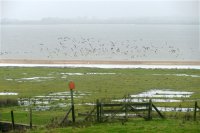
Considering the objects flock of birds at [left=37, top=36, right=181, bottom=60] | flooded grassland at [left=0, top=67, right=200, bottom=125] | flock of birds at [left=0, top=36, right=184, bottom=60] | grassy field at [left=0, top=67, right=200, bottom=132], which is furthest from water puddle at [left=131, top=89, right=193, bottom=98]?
flock of birds at [left=37, top=36, right=181, bottom=60]

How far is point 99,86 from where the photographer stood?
5372 centimetres

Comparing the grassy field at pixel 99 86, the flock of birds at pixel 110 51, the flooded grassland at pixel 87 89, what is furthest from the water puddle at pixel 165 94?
the flock of birds at pixel 110 51

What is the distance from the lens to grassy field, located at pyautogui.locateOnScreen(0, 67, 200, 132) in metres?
26.8

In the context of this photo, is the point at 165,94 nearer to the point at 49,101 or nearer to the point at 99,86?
the point at 99,86

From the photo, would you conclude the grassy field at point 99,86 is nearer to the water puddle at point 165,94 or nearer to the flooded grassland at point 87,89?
the flooded grassland at point 87,89

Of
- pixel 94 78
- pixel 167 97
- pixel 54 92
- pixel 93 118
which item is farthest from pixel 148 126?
pixel 94 78

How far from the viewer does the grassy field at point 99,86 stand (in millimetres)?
26781

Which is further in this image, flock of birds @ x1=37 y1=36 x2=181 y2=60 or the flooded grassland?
flock of birds @ x1=37 y1=36 x2=181 y2=60

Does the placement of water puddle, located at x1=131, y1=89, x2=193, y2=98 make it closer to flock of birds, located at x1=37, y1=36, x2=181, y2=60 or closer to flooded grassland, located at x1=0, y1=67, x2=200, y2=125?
flooded grassland, located at x1=0, y1=67, x2=200, y2=125

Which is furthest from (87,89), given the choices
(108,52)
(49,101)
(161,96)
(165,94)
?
(108,52)

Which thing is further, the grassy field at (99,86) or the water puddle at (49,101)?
the water puddle at (49,101)

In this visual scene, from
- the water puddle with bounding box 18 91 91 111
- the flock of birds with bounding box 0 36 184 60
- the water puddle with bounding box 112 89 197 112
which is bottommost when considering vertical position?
the water puddle with bounding box 112 89 197 112

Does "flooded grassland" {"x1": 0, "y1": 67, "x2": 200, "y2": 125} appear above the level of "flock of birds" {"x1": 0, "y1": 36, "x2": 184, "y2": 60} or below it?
below

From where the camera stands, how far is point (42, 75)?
6694cm
